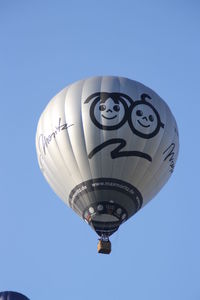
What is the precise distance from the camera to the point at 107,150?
2364cm

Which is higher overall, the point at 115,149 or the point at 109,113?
the point at 109,113

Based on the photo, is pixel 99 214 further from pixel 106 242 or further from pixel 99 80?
pixel 99 80

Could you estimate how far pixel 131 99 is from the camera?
24.2 meters

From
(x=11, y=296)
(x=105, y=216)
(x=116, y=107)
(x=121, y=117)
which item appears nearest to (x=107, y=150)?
(x=121, y=117)

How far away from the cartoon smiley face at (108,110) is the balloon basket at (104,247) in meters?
3.16

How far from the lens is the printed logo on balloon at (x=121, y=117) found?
77.6 ft

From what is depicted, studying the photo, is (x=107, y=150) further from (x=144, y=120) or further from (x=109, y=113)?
(x=144, y=120)

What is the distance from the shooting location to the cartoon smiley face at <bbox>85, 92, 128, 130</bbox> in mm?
23734

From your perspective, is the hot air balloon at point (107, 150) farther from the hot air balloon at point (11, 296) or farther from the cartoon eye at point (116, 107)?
the hot air balloon at point (11, 296)

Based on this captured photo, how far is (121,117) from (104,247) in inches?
140

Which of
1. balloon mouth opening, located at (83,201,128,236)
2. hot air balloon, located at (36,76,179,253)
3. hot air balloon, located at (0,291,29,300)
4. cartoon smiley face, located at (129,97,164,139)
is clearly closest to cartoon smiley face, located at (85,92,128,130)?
hot air balloon, located at (36,76,179,253)

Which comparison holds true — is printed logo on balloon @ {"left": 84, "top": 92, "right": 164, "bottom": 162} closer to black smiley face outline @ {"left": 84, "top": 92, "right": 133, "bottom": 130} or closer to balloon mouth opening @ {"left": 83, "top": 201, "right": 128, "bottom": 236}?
black smiley face outline @ {"left": 84, "top": 92, "right": 133, "bottom": 130}

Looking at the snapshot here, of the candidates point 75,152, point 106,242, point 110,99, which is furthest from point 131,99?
point 106,242

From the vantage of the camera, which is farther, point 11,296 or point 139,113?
point 11,296
